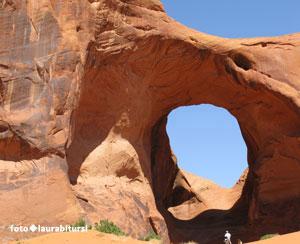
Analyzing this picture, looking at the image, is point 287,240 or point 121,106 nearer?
point 287,240

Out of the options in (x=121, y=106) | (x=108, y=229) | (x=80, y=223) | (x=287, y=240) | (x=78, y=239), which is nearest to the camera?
(x=78, y=239)

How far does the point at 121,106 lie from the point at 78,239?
20.9 ft

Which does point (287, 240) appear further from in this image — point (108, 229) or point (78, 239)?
point (78, 239)

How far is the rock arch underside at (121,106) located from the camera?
11.9m

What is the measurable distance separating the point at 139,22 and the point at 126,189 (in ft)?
17.2

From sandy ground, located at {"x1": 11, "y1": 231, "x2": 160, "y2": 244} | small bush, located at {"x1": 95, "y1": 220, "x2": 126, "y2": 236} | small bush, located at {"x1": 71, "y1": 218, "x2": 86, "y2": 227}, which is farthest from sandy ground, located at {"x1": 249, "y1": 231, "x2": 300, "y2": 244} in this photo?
small bush, located at {"x1": 71, "y1": 218, "x2": 86, "y2": 227}

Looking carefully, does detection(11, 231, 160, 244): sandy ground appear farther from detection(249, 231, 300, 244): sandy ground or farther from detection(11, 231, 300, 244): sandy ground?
detection(249, 231, 300, 244): sandy ground

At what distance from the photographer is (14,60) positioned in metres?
12.5

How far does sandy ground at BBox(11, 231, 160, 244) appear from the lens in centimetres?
988

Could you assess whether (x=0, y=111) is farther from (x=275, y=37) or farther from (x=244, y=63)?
(x=275, y=37)

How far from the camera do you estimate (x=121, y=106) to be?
51.4 feet

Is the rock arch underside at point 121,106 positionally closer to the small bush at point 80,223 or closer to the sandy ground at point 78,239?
the small bush at point 80,223

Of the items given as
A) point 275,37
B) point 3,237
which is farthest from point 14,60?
point 275,37

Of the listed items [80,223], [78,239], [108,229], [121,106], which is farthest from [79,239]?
[121,106]
